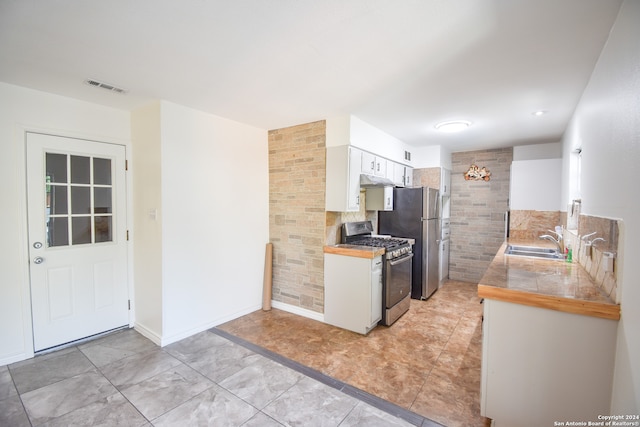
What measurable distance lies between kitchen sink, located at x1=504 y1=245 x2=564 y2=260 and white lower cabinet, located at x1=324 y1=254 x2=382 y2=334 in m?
1.54

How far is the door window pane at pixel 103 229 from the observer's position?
317 centimetres

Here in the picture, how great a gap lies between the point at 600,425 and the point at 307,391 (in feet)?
5.90

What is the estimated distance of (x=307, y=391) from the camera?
7.42 feet

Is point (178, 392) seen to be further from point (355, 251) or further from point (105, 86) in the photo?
point (105, 86)

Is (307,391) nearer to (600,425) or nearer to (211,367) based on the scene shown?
(211,367)

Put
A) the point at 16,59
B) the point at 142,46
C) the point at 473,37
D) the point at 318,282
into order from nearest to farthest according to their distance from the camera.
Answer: the point at 473,37
the point at 142,46
the point at 16,59
the point at 318,282

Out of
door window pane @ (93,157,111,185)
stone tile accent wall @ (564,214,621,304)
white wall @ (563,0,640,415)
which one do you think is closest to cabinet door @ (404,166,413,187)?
stone tile accent wall @ (564,214,621,304)

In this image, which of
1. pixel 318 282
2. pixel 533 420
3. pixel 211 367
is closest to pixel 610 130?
pixel 533 420

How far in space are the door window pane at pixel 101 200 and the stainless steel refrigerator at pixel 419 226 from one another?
384 cm

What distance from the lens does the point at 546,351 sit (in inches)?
65.0

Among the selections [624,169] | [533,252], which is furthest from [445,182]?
[624,169]

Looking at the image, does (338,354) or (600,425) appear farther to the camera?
(338,354)

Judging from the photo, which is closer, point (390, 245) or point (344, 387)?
point (344, 387)

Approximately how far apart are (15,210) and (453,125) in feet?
15.9
